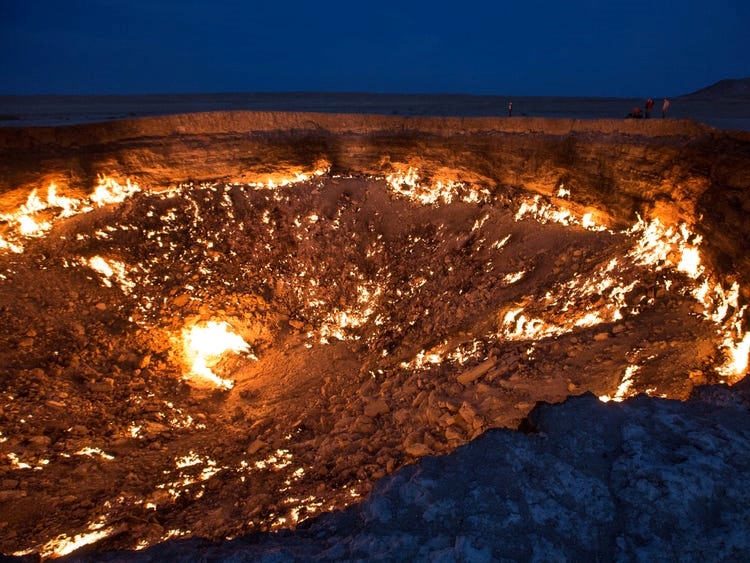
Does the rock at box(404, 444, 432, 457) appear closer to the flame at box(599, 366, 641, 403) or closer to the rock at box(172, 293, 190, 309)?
the flame at box(599, 366, 641, 403)

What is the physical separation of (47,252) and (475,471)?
27.6ft

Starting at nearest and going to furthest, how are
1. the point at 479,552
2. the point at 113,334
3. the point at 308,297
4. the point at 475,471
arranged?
the point at 479,552
the point at 475,471
the point at 113,334
the point at 308,297

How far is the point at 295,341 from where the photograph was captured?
8117mm

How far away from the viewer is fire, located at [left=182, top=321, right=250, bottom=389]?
25.4 ft

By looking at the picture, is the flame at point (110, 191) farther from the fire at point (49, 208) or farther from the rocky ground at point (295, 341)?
the rocky ground at point (295, 341)

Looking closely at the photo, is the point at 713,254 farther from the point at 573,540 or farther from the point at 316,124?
the point at 316,124

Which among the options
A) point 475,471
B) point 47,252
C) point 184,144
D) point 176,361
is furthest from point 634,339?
point 47,252

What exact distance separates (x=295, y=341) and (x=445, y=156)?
4.90 m

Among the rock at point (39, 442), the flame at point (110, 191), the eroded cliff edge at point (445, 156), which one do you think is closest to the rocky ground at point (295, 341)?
the rock at point (39, 442)

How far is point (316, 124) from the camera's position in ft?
31.0

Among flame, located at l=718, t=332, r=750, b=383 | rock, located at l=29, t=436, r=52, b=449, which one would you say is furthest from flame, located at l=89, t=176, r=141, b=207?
flame, located at l=718, t=332, r=750, b=383

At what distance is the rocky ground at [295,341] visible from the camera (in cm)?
508

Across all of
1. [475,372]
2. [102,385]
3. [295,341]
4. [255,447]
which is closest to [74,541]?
[255,447]

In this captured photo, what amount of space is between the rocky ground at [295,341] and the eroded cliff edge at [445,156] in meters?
0.40
